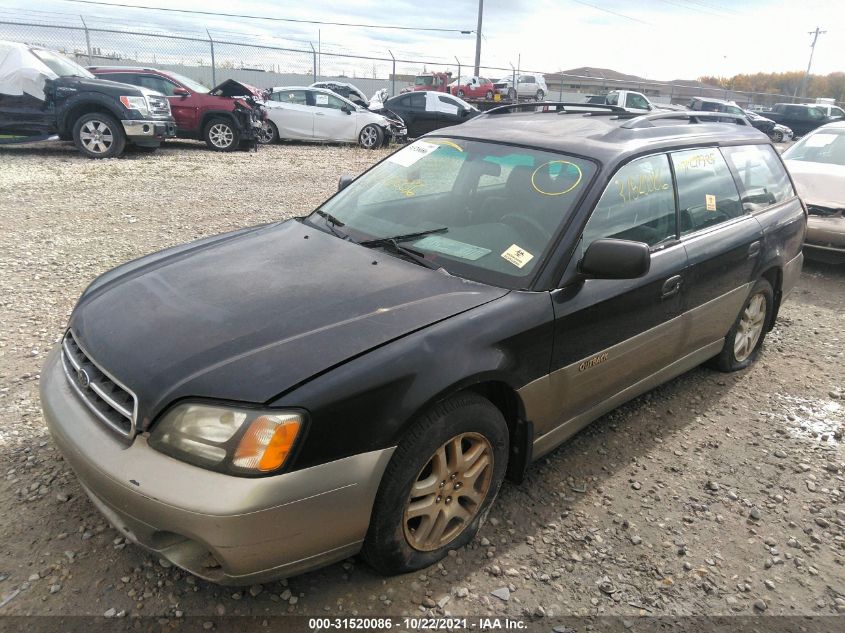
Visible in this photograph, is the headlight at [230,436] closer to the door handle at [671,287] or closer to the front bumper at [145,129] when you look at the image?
the door handle at [671,287]

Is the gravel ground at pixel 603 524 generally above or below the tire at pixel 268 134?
below

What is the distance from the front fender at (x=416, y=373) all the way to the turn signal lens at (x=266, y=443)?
48mm

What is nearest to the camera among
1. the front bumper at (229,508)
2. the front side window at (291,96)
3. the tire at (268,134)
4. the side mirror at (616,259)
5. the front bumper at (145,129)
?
the front bumper at (229,508)

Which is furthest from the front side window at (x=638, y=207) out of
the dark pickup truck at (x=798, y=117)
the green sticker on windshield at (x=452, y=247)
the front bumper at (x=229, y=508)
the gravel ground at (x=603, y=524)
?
the dark pickup truck at (x=798, y=117)

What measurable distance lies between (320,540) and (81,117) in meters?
10.9

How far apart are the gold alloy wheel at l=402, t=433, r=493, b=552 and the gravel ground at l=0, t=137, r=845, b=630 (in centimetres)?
15

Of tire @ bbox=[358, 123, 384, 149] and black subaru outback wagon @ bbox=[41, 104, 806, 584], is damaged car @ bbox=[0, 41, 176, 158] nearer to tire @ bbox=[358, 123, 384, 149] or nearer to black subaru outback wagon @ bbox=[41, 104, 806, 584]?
tire @ bbox=[358, 123, 384, 149]

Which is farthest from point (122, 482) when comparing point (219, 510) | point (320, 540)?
point (320, 540)

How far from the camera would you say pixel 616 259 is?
8.21ft

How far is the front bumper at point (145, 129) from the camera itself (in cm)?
1059

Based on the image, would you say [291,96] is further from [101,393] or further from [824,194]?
[101,393]

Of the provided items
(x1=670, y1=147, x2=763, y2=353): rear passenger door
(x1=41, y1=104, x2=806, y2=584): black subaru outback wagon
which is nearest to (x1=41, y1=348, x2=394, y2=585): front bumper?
(x1=41, y1=104, x2=806, y2=584): black subaru outback wagon

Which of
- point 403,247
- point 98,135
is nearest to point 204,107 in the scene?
point 98,135

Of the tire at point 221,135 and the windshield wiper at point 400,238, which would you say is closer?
the windshield wiper at point 400,238
